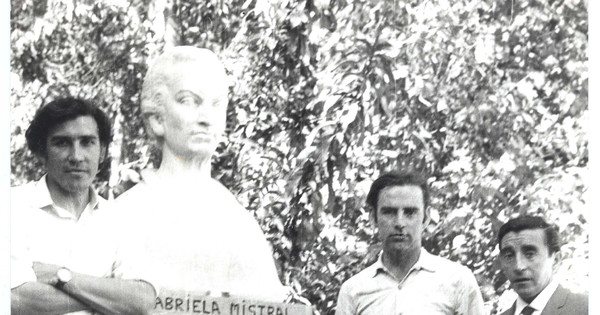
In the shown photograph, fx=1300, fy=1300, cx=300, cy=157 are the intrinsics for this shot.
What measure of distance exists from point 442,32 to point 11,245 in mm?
2284

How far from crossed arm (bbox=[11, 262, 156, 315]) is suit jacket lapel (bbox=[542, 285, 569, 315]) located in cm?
180

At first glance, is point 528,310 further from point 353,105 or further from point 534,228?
point 353,105

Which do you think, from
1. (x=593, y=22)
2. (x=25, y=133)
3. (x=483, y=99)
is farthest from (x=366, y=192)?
(x=25, y=133)

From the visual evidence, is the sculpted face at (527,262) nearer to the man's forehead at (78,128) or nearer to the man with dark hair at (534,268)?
the man with dark hair at (534,268)

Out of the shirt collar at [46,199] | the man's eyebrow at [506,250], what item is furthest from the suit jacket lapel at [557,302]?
the shirt collar at [46,199]

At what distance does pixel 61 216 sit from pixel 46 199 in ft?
0.38

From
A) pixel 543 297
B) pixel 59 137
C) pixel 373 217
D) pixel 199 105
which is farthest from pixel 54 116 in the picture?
pixel 543 297

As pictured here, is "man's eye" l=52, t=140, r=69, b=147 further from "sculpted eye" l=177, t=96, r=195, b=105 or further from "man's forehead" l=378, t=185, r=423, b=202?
"man's forehead" l=378, t=185, r=423, b=202

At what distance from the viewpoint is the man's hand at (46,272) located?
19.9 ft

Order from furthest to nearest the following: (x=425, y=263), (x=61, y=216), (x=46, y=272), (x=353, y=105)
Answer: (x=61, y=216) < (x=46, y=272) < (x=353, y=105) < (x=425, y=263)

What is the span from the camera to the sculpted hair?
613 centimetres

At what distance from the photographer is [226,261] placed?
6051mm

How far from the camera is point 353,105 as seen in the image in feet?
19.6

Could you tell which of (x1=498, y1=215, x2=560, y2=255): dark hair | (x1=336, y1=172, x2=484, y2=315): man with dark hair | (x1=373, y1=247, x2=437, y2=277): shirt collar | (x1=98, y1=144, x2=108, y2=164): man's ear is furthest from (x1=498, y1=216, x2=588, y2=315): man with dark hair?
(x1=98, y1=144, x2=108, y2=164): man's ear
